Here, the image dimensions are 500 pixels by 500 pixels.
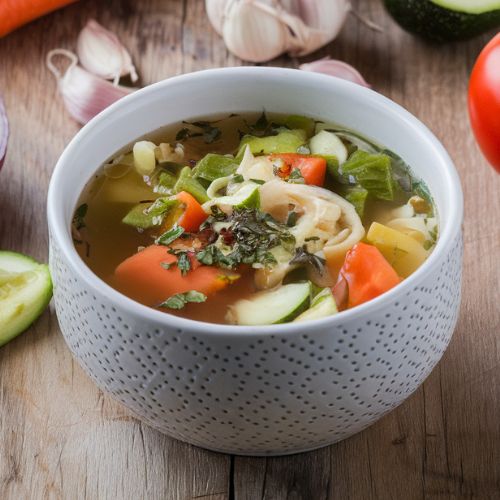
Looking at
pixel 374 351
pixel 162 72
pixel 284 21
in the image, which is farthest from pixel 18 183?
pixel 374 351

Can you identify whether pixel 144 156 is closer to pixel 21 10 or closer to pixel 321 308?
pixel 321 308

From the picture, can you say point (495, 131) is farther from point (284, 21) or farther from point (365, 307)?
point (365, 307)

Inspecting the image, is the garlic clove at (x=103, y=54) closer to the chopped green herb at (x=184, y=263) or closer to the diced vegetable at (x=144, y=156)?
the diced vegetable at (x=144, y=156)

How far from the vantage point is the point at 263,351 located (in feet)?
4.27

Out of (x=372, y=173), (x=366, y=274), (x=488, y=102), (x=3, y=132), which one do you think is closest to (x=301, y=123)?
(x=372, y=173)

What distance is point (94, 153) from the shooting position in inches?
65.6

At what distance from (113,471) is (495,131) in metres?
1.15

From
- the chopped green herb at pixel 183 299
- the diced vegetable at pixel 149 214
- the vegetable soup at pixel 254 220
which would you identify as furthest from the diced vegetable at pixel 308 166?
the chopped green herb at pixel 183 299

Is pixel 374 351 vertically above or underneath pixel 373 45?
above

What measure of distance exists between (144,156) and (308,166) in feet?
1.01

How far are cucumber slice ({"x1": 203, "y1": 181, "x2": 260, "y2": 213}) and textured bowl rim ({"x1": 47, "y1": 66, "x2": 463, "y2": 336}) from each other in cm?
23

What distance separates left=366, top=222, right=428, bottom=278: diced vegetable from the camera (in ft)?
5.09

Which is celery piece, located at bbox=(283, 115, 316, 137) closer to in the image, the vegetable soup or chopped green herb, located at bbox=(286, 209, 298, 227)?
the vegetable soup

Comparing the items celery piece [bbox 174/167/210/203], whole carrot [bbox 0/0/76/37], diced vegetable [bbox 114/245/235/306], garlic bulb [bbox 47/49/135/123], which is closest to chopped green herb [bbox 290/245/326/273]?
diced vegetable [bbox 114/245/235/306]
